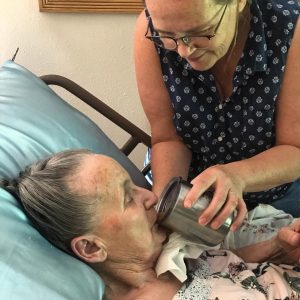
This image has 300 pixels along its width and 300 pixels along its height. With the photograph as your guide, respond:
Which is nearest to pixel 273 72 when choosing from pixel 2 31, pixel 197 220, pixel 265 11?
pixel 265 11

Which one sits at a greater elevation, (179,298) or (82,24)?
(82,24)

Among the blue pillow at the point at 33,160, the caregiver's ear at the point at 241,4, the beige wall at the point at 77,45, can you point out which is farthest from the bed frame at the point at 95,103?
the caregiver's ear at the point at 241,4

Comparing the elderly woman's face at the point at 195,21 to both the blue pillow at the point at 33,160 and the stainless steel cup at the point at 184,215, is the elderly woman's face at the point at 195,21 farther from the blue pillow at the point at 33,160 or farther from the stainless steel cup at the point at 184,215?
the blue pillow at the point at 33,160

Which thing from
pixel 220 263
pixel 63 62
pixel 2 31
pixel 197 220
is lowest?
pixel 220 263

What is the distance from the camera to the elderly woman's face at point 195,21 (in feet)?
3.30

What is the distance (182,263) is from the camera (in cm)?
113

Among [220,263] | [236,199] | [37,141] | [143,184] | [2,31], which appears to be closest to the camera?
[236,199]

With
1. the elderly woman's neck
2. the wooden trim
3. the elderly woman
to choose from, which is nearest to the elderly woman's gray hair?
the elderly woman

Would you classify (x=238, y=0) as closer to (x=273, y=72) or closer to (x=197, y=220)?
(x=273, y=72)

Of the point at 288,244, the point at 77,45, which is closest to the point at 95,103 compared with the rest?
the point at 77,45

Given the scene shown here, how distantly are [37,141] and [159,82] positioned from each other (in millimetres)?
345

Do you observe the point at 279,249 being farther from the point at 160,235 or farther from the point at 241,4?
the point at 241,4

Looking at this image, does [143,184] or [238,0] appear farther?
[143,184]

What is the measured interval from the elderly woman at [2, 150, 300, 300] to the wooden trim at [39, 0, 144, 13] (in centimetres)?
80
